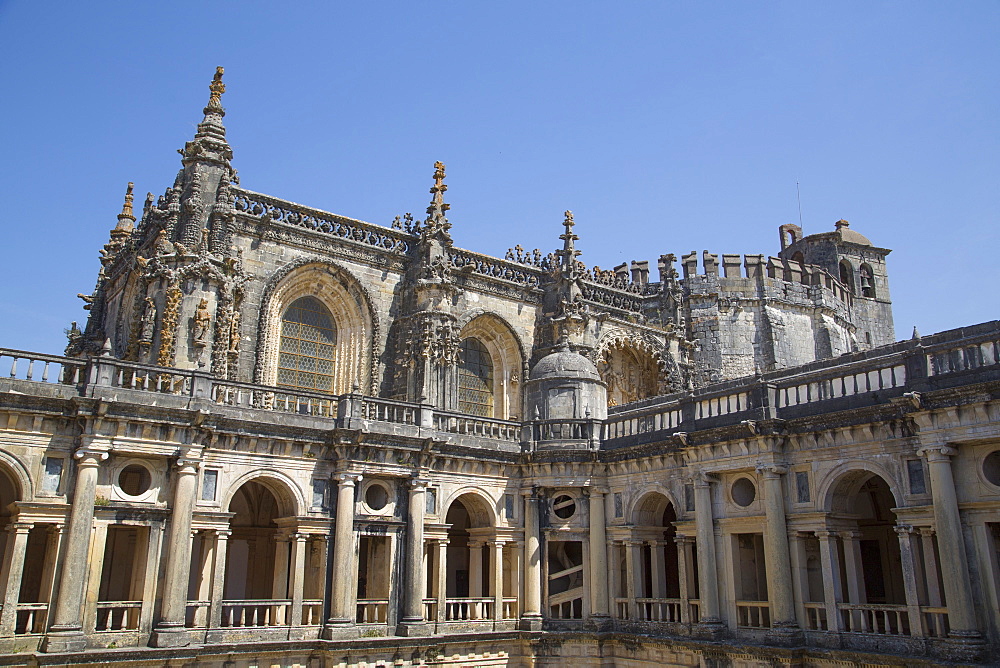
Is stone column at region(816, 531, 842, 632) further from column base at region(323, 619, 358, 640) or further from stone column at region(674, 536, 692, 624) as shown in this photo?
column base at region(323, 619, 358, 640)

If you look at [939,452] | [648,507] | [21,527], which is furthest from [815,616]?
[21,527]

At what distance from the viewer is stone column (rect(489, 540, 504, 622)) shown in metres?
25.0

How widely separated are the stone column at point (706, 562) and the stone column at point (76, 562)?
14.4m

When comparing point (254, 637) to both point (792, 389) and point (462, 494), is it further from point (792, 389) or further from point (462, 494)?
point (792, 389)

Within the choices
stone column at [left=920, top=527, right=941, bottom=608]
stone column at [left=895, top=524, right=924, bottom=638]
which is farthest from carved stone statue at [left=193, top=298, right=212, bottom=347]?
stone column at [left=920, top=527, right=941, bottom=608]

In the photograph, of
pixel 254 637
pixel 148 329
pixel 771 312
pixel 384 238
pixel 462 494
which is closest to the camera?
pixel 254 637

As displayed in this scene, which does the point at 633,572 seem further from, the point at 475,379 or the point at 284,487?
the point at 284,487

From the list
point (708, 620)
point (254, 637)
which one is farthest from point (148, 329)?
point (708, 620)

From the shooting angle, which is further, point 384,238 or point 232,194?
point 384,238

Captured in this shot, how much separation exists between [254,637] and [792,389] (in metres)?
14.3

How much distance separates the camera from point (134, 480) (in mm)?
21781

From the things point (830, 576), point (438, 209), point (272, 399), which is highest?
point (438, 209)

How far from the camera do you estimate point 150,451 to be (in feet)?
65.1

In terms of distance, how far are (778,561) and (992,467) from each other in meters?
5.20
